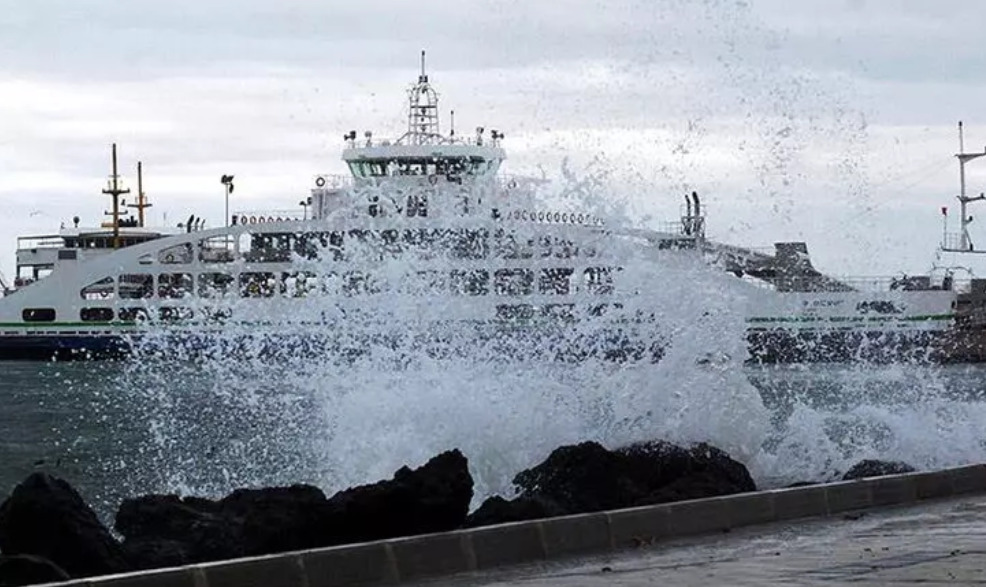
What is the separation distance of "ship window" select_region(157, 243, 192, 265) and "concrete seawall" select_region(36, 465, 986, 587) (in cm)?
8916

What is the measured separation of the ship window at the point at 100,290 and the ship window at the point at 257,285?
748 cm

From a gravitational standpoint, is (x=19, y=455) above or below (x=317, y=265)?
below

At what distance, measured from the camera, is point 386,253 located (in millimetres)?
34031

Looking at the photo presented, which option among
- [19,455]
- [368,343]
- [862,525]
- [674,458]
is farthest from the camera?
[19,455]

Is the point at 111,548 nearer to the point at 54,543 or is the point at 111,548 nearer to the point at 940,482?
the point at 54,543

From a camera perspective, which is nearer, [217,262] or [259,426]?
[259,426]

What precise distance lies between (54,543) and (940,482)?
25.9 feet

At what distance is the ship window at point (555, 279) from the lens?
50125mm

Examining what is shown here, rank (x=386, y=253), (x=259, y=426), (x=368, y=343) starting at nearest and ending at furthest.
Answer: (x=368, y=343) → (x=386, y=253) → (x=259, y=426)

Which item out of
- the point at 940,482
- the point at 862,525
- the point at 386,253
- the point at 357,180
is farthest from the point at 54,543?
the point at 357,180

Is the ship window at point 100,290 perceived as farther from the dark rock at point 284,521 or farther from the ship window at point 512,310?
the dark rock at point 284,521

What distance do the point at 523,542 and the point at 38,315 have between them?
3744 inches

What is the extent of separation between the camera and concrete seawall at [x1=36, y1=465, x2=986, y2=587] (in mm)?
11789

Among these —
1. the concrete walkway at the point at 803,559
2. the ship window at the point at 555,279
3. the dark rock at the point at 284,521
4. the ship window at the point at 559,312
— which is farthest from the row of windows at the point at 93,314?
the concrete walkway at the point at 803,559
